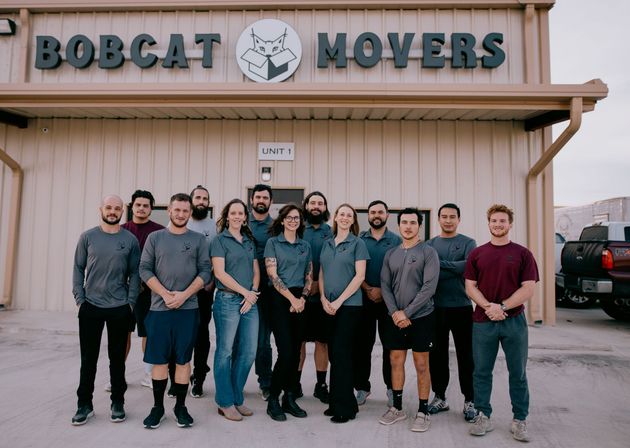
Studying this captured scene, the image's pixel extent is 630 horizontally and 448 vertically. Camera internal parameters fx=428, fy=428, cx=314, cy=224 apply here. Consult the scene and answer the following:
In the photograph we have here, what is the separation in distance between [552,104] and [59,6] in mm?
9262

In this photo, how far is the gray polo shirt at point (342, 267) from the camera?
3.87 metres

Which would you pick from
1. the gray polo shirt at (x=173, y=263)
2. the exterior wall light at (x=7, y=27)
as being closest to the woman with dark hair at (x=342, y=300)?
the gray polo shirt at (x=173, y=263)

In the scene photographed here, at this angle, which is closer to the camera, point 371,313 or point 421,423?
point 421,423

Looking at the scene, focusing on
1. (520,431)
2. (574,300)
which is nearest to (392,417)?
(520,431)

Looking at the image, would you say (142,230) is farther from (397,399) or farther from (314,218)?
(397,399)

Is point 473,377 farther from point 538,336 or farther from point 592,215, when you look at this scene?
point 592,215

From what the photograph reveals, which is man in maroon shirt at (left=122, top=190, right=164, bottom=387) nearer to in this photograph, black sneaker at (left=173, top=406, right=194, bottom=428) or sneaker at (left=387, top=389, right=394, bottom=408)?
black sneaker at (left=173, top=406, right=194, bottom=428)

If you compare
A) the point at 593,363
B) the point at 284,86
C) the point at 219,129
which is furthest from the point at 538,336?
the point at 219,129

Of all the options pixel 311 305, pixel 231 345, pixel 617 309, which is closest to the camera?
pixel 231 345

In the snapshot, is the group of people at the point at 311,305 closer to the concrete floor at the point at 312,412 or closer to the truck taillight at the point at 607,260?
the concrete floor at the point at 312,412

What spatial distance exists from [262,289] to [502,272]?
2193mm

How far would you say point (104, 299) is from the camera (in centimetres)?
367

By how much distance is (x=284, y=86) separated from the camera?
278 inches

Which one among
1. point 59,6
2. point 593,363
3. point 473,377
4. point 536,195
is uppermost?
point 59,6
